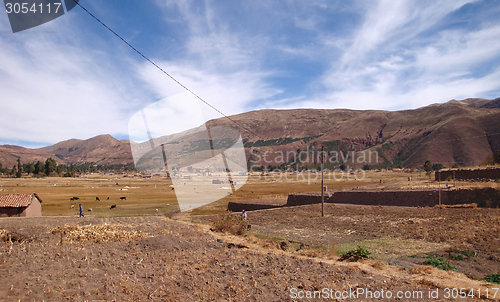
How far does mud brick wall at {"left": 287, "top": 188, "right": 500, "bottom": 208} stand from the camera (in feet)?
70.3

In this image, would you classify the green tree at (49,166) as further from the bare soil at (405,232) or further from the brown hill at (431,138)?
the bare soil at (405,232)

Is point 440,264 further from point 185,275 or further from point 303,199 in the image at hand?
point 303,199

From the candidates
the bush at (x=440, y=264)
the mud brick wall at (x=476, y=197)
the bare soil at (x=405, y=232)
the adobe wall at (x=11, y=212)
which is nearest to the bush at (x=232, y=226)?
the bare soil at (x=405, y=232)

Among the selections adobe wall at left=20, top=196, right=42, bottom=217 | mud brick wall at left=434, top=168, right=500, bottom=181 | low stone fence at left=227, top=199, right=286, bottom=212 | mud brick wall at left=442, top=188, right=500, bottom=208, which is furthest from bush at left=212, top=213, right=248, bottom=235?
mud brick wall at left=434, top=168, right=500, bottom=181

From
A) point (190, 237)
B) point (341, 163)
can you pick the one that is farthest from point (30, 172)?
point (190, 237)

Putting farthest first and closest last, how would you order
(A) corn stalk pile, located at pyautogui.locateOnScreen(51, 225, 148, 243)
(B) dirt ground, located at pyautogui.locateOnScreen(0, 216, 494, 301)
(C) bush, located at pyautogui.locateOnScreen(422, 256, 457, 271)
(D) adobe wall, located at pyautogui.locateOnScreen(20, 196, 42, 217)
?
(D) adobe wall, located at pyautogui.locateOnScreen(20, 196, 42, 217), (A) corn stalk pile, located at pyautogui.locateOnScreen(51, 225, 148, 243), (C) bush, located at pyautogui.locateOnScreen(422, 256, 457, 271), (B) dirt ground, located at pyautogui.locateOnScreen(0, 216, 494, 301)

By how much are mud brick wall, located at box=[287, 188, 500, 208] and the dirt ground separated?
56.0ft

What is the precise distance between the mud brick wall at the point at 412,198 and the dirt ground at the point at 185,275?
1708 centimetres

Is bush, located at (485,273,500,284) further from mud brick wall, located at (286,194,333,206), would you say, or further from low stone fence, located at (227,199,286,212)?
low stone fence, located at (227,199,286,212)

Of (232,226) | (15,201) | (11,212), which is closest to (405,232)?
(232,226)

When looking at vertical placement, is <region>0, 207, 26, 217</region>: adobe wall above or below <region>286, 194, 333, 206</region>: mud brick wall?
above

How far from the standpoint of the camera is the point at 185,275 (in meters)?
8.20

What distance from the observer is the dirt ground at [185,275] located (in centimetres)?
670

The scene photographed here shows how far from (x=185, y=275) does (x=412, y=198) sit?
23.9m
